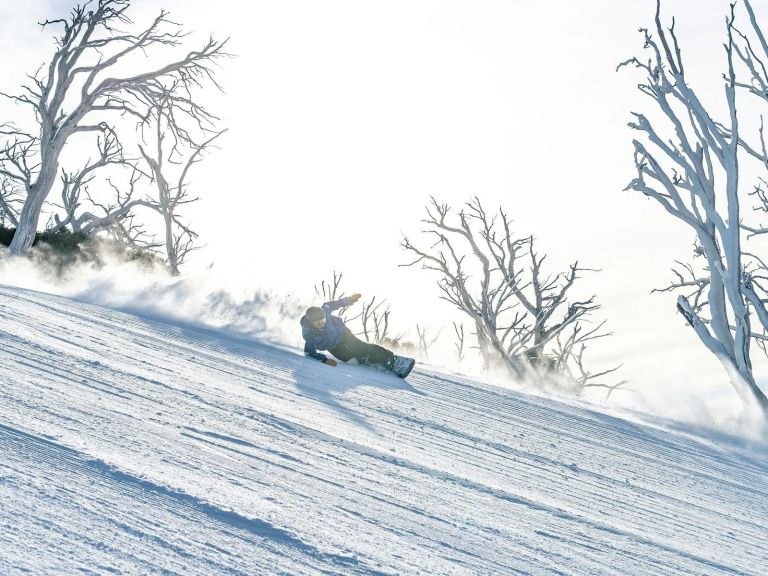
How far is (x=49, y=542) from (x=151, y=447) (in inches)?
40.3

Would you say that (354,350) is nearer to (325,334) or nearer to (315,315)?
(325,334)

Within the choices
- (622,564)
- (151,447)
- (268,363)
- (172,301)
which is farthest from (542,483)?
(172,301)

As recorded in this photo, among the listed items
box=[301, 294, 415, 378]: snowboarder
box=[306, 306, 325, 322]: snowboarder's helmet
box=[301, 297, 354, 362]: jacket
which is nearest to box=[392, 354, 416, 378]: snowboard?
box=[301, 294, 415, 378]: snowboarder

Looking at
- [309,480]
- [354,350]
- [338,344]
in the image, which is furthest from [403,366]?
[309,480]

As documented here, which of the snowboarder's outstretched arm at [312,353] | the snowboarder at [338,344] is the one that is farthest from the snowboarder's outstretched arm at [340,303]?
the snowboarder's outstretched arm at [312,353]

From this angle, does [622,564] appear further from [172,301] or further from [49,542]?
[172,301]

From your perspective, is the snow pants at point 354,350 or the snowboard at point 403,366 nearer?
the snowboard at point 403,366

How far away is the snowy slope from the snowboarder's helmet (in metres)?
1.79

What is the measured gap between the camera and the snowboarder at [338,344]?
763 cm

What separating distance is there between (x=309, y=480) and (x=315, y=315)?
488cm

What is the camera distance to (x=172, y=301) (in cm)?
987

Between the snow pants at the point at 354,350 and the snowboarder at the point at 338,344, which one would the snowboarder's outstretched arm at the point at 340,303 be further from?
the snow pants at the point at 354,350

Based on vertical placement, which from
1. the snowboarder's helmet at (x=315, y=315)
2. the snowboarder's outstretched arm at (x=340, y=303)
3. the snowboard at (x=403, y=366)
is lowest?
the snowboard at (x=403, y=366)

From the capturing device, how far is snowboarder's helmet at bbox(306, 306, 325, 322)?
26.3 ft
